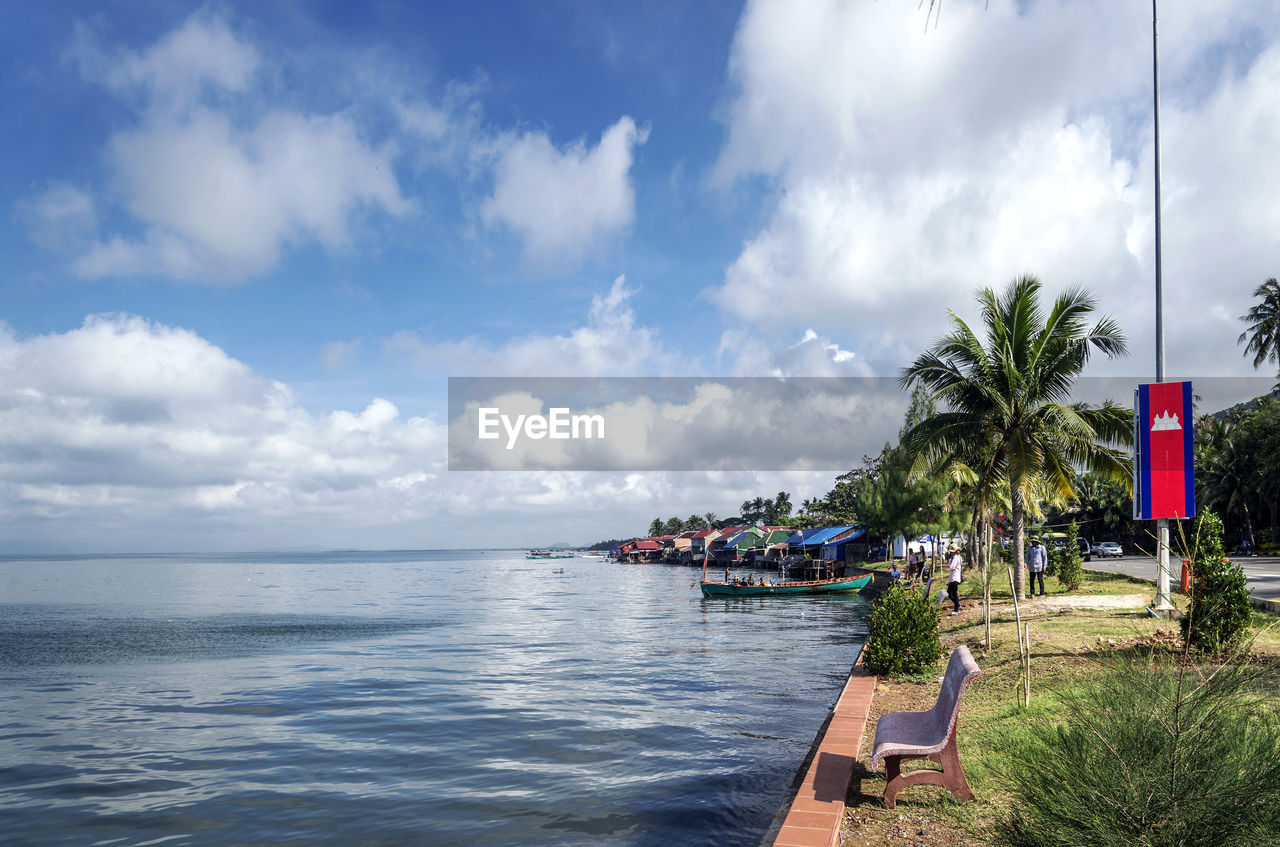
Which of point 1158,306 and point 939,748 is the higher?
point 1158,306

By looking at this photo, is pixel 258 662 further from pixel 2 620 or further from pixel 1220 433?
pixel 1220 433

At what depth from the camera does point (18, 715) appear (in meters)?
17.2

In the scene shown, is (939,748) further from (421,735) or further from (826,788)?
(421,735)

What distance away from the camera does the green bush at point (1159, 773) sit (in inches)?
130

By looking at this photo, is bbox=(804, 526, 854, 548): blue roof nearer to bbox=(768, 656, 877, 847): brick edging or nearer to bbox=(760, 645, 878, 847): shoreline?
bbox=(760, 645, 878, 847): shoreline

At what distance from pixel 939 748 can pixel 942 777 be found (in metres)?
0.36

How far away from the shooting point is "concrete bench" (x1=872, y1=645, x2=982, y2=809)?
596cm

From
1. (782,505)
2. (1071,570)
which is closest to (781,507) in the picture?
(782,505)

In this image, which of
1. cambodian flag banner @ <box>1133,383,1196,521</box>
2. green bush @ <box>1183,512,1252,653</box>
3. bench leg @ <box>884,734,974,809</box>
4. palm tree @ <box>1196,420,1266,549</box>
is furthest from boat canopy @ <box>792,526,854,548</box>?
bench leg @ <box>884,734,974,809</box>

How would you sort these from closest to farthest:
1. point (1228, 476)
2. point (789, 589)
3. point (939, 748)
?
point (939, 748) → point (789, 589) → point (1228, 476)

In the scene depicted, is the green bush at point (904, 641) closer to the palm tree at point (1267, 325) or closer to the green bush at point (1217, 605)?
the green bush at point (1217, 605)

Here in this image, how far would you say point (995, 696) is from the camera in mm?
10062

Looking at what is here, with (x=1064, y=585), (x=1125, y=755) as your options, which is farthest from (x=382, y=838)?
(x=1064, y=585)

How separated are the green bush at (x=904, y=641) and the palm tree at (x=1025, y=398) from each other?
7.92 meters
